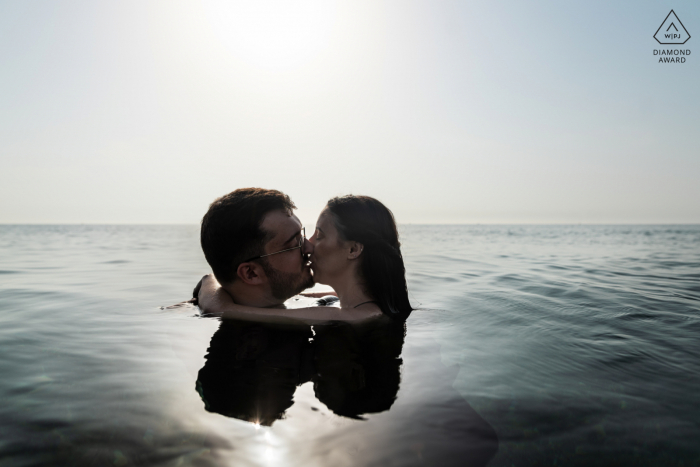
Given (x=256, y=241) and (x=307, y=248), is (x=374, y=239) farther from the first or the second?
(x=256, y=241)

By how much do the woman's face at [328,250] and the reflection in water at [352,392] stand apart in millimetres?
825

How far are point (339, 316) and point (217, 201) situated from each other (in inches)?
75.6

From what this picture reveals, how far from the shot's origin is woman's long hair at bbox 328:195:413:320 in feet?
14.6

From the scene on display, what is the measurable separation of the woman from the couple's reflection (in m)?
0.38

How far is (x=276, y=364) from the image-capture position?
3.07 metres

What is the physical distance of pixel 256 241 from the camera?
168 inches

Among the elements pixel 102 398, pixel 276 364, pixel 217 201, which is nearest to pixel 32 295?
pixel 217 201

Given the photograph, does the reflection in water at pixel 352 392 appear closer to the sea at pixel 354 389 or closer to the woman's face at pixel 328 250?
the sea at pixel 354 389

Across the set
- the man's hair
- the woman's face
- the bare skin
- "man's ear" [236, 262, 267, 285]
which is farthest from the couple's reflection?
the man's hair

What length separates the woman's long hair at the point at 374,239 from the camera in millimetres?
4438

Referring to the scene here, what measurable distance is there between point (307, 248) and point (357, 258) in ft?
1.99

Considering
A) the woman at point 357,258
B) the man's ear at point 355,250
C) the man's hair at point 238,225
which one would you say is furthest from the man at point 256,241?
the man's ear at point 355,250

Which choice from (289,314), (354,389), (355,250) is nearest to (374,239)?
(355,250)

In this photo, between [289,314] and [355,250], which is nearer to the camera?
[289,314]
